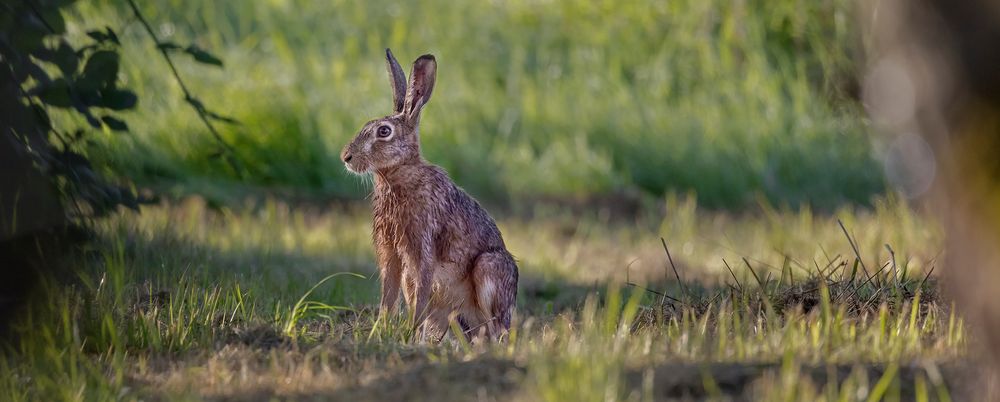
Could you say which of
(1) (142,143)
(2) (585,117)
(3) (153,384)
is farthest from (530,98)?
(3) (153,384)

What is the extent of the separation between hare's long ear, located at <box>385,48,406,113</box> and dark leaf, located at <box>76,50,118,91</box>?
3.77 ft

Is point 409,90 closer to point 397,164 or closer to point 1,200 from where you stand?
point 397,164

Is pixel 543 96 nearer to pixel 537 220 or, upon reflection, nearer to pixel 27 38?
pixel 537 220

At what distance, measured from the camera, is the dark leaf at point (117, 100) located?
21.5 feet

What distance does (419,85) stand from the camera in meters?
6.51

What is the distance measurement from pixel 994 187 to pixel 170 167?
25.8 feet

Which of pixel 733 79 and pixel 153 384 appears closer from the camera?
pixel 153 384

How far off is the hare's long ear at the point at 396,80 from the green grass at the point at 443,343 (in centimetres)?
90

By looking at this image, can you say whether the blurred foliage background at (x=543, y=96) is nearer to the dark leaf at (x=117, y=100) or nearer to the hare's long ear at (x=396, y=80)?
the dark leaf at (x=117, y=100)

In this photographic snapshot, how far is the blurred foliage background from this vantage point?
11.8 meters

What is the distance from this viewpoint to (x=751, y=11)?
13.5 m

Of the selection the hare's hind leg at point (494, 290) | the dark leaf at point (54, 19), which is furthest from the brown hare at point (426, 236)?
the dark leaf at point (54, 19)

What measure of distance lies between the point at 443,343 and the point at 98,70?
78.8 inches

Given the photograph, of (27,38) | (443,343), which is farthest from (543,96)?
(443,343)
